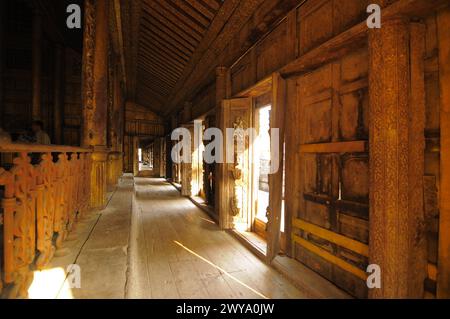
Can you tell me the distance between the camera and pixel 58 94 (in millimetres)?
8461

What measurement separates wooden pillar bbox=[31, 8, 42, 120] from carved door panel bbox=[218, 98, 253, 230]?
723 centimetres

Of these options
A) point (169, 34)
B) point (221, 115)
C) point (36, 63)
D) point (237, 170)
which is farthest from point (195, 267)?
point (36, 63)

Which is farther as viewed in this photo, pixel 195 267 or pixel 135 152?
pixel 135 152

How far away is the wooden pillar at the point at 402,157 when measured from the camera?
1567mm

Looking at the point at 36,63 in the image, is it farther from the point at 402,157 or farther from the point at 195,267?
the point at 402,157

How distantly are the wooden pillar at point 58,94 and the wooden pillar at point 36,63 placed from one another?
0.65 metres

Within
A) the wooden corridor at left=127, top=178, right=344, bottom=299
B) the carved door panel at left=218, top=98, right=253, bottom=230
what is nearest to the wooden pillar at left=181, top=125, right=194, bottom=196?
the wooden corridor at left=127, top=178, right=344, bottom=299

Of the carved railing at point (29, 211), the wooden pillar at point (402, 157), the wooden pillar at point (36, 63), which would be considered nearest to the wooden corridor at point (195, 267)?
the carved railing at point (29, 211)

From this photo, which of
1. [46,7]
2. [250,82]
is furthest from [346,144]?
[46,7]

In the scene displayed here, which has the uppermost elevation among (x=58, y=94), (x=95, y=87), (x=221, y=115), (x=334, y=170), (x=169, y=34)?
(x=169, y=34)

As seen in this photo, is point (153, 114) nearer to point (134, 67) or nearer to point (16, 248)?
point (134, 67)

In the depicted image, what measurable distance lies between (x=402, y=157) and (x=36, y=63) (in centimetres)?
1001

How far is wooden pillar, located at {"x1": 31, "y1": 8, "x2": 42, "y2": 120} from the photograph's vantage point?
7.31m

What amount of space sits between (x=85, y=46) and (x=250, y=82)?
287 cm
